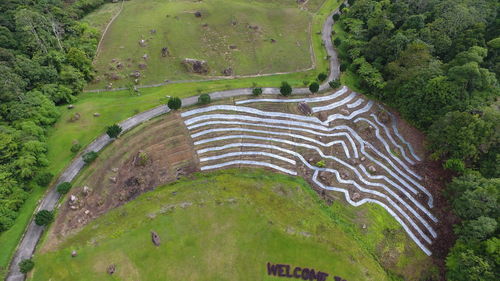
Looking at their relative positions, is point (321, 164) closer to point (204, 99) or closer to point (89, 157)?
point (204, 99)

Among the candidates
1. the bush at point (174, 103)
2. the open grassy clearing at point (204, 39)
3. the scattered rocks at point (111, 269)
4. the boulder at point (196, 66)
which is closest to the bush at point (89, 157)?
the bush at point (174, 103)

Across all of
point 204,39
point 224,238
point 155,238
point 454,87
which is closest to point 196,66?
point 204,39

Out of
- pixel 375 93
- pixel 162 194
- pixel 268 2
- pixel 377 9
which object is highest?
pixel 268 2

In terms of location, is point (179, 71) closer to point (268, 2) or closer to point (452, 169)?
point (268, 2)

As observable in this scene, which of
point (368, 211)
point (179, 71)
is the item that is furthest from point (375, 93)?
point (179, 71)

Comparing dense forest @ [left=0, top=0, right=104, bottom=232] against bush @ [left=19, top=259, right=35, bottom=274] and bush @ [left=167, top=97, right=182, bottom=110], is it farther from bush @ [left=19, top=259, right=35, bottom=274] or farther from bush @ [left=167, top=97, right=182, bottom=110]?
bush @ [left=167, top=97, right=182, bottom=110]

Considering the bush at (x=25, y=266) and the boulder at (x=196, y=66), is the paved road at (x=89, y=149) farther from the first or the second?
the boulder at (x=196, y=66)
